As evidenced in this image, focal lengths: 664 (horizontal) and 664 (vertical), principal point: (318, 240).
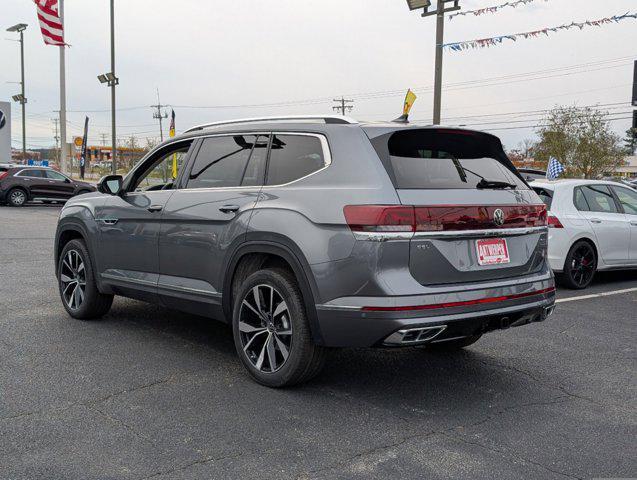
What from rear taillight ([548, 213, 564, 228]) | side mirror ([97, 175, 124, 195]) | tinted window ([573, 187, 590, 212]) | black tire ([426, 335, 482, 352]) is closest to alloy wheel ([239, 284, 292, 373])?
black tire ([426, 335, 482, 352])

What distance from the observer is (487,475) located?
3.24 m

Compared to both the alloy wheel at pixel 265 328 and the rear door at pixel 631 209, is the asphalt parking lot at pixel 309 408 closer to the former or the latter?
the alloy wheel at pixel 265 328

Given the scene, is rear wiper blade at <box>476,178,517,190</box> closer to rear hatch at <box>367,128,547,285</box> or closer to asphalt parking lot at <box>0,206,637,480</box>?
rear hatch at <box>367,128,547,285</box>

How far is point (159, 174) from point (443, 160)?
2755 millimetres

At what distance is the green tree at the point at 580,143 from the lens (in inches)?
1839

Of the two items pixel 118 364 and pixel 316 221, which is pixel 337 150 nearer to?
pixel 316 221

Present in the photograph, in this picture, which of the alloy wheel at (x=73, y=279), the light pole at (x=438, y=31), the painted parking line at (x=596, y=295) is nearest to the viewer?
the alloy wheel at (x=73, y=279)

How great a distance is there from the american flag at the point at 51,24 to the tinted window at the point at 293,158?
1103 inches

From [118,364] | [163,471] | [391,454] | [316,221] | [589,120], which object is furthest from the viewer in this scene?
[589,120]

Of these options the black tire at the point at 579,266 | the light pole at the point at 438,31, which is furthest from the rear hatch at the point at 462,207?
the light pole at the point at 438,31

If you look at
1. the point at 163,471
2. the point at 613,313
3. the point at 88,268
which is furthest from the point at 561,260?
the point at 163,471

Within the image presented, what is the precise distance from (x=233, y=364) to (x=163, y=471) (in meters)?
1.81

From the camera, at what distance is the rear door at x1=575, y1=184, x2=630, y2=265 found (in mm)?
9125

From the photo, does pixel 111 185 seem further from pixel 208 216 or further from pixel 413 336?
pixel 413 336
